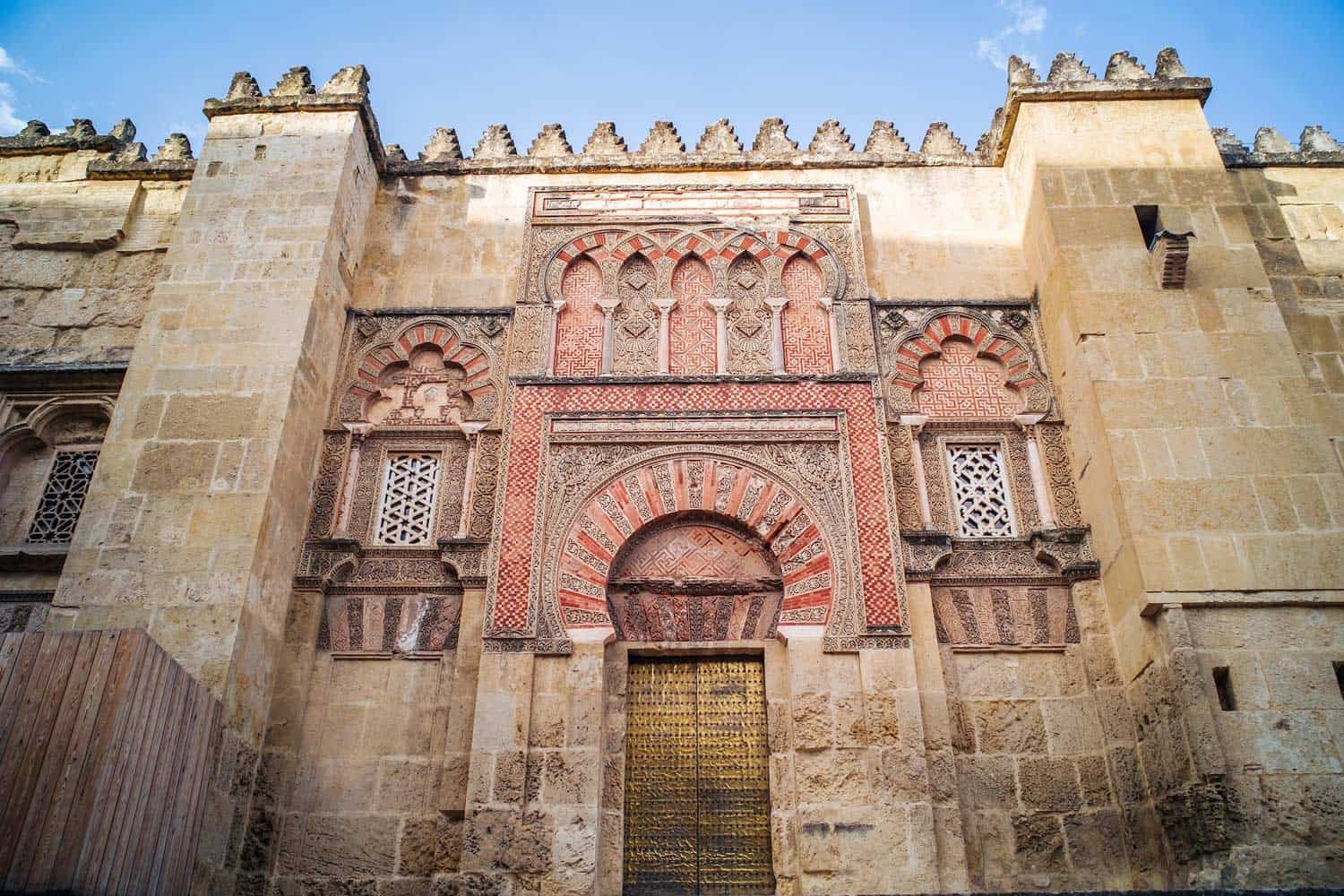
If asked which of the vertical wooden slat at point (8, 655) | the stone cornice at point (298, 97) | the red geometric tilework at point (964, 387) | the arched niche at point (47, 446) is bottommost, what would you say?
the vertical wooden slat at point (8, 655)

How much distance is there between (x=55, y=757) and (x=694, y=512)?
3.40 m

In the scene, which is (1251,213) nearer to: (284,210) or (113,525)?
(284,210)

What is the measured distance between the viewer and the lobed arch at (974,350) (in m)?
6.73

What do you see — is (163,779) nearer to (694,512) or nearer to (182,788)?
(182,788)

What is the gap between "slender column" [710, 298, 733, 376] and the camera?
681cm

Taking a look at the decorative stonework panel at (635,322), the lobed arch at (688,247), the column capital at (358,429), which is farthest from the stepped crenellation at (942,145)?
the column capital at (358,429)

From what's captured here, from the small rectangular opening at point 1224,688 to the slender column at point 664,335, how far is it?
3.56 meters

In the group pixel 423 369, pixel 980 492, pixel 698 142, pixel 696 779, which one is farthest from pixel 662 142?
pixel 696 779

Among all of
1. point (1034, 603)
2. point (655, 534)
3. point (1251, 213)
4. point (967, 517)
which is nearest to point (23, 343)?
point (655, 534)

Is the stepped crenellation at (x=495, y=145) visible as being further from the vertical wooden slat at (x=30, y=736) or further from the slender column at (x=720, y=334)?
the vertical wooden slat at (x=30, y=736)

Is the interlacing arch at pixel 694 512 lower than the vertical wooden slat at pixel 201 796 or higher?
higher

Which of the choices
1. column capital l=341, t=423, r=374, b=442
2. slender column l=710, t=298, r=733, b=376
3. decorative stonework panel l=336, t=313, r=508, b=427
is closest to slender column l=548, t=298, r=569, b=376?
decorative stonework panel l=336, t=313, r=508, b=427

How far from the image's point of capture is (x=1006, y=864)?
540 centimetres

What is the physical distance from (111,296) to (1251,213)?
7.93 m
